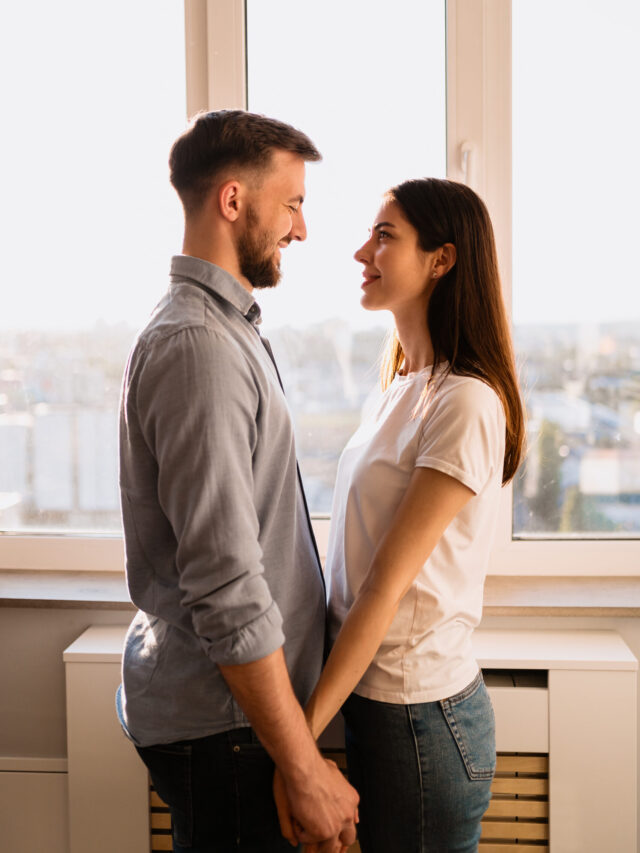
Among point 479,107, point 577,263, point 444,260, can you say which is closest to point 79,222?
point 479,107

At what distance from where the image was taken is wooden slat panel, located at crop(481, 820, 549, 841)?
1683 millimetres

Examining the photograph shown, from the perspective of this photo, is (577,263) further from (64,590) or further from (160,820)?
(160,820)

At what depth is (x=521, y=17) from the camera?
199 cm

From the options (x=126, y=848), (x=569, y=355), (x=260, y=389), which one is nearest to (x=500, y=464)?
(x=260, y=389)

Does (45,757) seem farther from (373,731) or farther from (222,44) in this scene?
(222,44)

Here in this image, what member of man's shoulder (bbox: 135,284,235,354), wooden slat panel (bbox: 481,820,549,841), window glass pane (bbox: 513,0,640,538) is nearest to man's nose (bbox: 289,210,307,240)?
man's shoulder (bbox: 135,284,235,354)

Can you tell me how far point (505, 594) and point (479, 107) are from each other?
47.5 inches

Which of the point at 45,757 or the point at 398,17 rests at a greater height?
the point at 398,17

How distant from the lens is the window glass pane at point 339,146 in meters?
2.02

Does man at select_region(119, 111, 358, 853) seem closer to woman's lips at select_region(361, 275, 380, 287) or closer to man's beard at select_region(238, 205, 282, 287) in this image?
man's beard at select_region(238, 205, 282, 287)

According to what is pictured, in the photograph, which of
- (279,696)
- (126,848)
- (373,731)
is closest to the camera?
(279,696)

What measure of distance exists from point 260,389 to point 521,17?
1.47 m

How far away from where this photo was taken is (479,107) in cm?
198

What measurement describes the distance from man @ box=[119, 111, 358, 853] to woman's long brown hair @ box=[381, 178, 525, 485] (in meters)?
0.23
